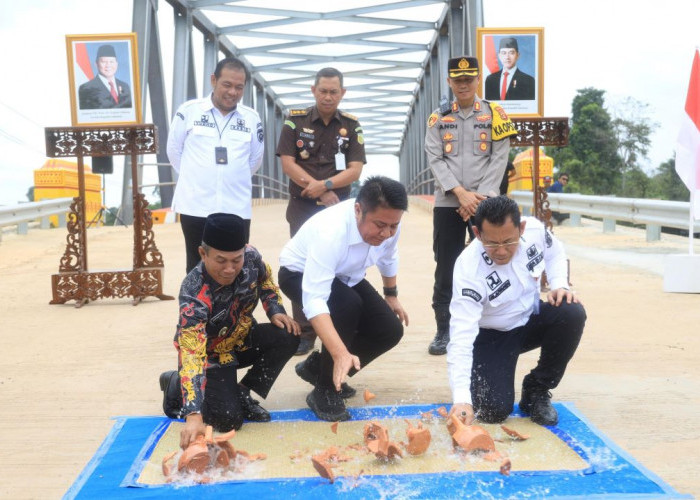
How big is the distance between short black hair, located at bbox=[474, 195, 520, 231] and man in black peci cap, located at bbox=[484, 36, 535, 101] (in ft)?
11.9

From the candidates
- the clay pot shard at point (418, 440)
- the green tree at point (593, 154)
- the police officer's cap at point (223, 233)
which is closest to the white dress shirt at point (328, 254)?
the police officer's cap at point (223, 233)

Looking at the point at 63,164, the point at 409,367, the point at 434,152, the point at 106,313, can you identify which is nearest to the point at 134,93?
the point at 106,313

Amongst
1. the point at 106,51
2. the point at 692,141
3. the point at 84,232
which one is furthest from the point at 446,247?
the point at 106,51

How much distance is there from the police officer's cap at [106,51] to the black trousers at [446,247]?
134 inches

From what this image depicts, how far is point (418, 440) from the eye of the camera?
2582 millimetres

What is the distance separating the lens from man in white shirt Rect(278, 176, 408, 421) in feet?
8.95

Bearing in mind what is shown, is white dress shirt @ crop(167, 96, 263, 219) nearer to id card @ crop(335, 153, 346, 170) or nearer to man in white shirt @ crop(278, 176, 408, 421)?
id card @ crop(335, 153, 346, 170)

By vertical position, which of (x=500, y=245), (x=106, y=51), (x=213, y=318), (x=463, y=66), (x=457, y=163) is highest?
(x=106, y=51)

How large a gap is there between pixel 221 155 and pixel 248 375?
161 cm

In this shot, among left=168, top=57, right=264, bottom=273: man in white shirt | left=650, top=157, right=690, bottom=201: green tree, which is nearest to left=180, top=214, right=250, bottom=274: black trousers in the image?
left=168, top=57, right=264, bottom=273: man in white shirt

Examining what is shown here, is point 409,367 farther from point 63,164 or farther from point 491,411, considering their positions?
point 63,164

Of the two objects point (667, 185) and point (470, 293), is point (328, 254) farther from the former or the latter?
point (667, 185)

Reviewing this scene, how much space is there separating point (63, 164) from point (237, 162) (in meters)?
12.0

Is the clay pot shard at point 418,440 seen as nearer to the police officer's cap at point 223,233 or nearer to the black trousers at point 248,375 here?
the black trousers at point 248,375
